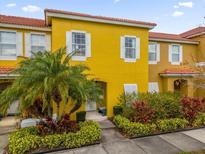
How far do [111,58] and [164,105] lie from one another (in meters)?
4.89

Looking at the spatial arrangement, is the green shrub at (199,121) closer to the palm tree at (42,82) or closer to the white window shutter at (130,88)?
the white window shutter at (130,88)

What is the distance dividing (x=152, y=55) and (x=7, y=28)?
472 inches

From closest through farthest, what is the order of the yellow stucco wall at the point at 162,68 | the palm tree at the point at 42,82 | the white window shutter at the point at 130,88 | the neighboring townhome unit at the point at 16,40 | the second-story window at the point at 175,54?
1. the palm tree at the point at 42,82
2. the neighboring townhome unit at the point at 16,40
3. the white window shutter at the point at 130,88
4. the yellow stucco wall at the point at 162,68
5. the second-story window at the point at 175,54

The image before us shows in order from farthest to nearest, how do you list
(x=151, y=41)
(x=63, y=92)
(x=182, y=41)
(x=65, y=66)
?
(x=182, y=41) → (x=151, y=41) → (x=65, y=66) → (x=63, y=92)

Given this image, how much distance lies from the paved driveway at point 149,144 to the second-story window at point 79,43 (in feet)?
Result: 18.4

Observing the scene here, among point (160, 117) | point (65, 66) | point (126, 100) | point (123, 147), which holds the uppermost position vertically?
point (65, 66)

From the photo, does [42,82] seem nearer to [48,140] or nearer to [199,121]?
[48,140]

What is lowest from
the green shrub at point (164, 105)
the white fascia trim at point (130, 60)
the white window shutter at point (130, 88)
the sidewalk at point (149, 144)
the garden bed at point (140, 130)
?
the sidewalk at point (149, 144)

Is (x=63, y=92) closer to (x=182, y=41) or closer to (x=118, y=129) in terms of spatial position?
(x=118, y=129)

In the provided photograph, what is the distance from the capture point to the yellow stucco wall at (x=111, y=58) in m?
11.5

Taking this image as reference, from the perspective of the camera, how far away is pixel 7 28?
11.0 m

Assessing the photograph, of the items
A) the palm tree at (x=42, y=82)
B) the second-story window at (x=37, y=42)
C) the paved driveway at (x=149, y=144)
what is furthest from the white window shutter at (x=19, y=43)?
the paved driveway at (x=149, y=144)

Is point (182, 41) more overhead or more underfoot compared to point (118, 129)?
more overhead

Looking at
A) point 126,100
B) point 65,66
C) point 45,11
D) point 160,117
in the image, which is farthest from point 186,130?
point 45,11
